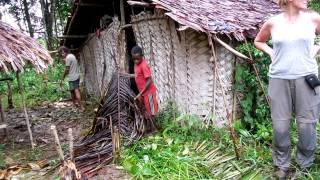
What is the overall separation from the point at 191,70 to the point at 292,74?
2.35 m

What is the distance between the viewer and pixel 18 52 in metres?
6.19

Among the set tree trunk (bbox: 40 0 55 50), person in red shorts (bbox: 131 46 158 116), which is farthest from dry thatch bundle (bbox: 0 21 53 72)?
tree trunk (bbox: 40 0 55 50)

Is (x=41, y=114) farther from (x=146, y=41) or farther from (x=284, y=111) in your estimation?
(x=284, y=111)

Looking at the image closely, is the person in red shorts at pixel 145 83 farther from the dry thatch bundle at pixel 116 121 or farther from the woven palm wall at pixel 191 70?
the woven palm wall at pixel 191 70

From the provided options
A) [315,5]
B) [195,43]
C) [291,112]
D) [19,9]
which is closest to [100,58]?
[195,43]

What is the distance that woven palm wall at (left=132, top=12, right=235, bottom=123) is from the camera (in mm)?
5771

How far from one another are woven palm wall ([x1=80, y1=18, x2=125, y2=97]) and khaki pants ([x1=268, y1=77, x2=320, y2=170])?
401cm

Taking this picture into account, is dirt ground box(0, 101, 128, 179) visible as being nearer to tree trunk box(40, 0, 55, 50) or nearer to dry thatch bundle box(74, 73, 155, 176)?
dry thatch bundle box(74, 73, 155, 176)

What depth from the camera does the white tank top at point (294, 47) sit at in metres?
3.62

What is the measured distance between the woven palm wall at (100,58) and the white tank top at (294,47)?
4094mm

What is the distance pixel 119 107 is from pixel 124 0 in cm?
293

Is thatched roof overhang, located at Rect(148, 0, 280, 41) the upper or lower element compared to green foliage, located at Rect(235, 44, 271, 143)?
upper

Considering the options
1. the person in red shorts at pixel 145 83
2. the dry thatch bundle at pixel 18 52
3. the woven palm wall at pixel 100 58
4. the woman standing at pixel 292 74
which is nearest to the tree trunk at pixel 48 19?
the woven palm wall at pixel 100 58

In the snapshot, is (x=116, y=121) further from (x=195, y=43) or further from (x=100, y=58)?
(x=100, y=58)
